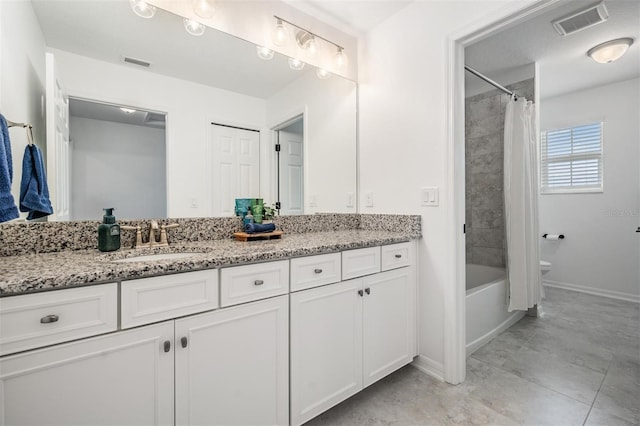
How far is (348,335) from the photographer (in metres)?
1.48

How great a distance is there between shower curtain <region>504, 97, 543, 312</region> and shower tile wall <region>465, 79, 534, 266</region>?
0.23 m

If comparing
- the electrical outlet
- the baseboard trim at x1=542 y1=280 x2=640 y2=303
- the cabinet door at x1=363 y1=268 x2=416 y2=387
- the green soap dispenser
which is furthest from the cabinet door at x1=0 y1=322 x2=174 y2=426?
the baseboard trim at x1=542 y1=280 x2=640 y2=303

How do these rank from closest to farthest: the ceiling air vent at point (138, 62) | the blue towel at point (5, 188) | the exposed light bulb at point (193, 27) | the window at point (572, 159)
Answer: the blue towel at point (5, 188)
the ceiling air vent at point (138, 62)
the exposed light bulb at point (193, 27)
the window at point (572, 159)

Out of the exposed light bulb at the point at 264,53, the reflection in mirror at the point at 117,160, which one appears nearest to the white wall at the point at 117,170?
the reflection in mirror at the point at 117,160

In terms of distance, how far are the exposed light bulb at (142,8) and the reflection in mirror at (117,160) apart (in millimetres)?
469

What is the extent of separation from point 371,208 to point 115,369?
1732 mm

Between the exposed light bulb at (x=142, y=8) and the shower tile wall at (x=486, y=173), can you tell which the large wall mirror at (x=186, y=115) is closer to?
the exposed light bulb at (x=142, y=8)

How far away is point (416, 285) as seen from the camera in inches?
73.5

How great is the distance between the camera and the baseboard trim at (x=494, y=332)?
214 cm

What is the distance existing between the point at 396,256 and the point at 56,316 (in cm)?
149

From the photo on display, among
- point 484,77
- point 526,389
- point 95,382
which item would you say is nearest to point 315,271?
point 95,382

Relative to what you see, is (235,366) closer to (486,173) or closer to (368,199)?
(368,199)

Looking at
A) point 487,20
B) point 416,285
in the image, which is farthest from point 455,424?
point 487,20

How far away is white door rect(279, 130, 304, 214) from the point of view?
2014mm
